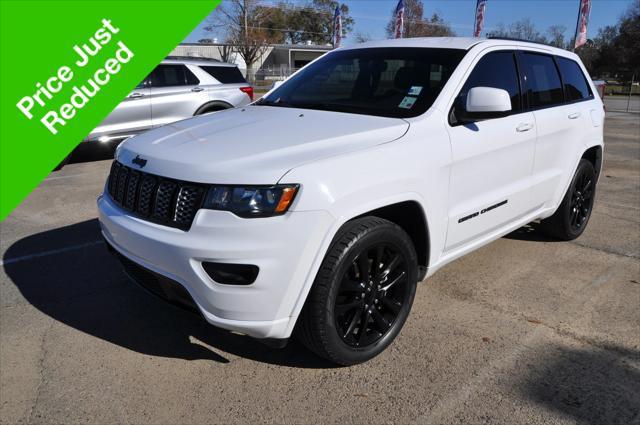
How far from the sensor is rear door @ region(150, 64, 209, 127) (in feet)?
29.2

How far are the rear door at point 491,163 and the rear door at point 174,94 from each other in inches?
257

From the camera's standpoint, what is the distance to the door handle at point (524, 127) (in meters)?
3.68

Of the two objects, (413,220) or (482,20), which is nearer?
(413,220)

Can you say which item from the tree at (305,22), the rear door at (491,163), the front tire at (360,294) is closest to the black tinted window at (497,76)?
the rear door at (491,163)

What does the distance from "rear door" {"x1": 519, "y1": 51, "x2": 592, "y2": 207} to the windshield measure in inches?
36.9

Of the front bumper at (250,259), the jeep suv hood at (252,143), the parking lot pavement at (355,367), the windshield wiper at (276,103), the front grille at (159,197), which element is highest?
the windshield wiper at (276,103)

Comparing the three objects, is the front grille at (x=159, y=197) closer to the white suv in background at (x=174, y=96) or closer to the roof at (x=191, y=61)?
the white suv in background at (x=174, y=96)

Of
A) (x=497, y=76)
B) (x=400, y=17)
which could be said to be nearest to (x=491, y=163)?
(x=497, y=76)

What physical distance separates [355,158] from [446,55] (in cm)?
139

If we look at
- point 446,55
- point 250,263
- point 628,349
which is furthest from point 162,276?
point 628,349

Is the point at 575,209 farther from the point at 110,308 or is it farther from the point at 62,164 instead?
the point at 62,164

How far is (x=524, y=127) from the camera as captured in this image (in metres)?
3.74

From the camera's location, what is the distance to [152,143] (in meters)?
2.97

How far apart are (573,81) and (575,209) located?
1.18m
